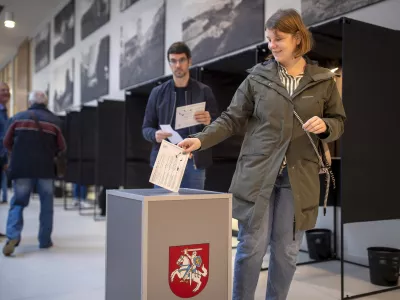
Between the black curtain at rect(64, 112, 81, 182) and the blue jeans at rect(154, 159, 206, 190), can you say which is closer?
the blue jeans at rect(154, 159, 206, 190)

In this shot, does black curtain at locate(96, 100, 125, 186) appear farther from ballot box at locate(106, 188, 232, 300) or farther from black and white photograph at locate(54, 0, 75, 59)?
black and white photograph at locate(54, 0, 75, 59)

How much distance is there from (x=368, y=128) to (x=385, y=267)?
914mm

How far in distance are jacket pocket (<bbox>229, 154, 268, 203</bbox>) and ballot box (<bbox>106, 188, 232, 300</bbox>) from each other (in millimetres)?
78

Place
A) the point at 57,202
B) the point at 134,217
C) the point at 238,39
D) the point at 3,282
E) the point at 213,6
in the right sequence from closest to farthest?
the point at 134,217
the point at 3,282
the point at 238,39
the point at 213,6
the point at 57,202

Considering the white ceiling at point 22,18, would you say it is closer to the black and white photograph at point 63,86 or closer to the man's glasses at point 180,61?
the black and white photograph at point 63,86

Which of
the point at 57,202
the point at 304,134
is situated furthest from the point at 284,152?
the point at 57,202

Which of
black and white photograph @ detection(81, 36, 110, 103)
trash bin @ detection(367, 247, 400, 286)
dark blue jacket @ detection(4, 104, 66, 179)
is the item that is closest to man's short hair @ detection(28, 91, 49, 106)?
dark blue jacket @ detection(4, 104, 66, 179)

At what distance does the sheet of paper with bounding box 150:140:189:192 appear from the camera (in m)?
1.67

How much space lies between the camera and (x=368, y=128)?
2672 millimetres

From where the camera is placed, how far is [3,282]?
2.87m

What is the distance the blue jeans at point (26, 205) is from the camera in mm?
3797

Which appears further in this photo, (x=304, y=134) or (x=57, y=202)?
→ (x=57, y=202)

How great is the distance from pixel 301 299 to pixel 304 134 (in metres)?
1.24

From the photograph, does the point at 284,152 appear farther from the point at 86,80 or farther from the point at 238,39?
the point at 86,80
